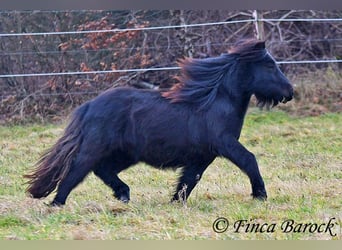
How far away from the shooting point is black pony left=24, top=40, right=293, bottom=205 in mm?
5859

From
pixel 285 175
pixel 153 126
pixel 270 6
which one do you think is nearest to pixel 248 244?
pixel 270 6

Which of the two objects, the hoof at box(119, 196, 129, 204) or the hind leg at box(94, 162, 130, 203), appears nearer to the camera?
the hoof at box(119, 196, 129, 204)

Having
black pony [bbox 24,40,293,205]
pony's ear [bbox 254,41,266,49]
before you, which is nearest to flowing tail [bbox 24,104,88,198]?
black pony [bbox 24,40,293,205]

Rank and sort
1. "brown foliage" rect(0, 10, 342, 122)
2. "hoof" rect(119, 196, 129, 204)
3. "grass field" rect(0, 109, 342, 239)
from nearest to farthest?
"grass field" rect(0, 109, 342, 239), "hoof" rect(119, 196, 129, 204), "brown foliage" rect(0, 10, 342, 122)

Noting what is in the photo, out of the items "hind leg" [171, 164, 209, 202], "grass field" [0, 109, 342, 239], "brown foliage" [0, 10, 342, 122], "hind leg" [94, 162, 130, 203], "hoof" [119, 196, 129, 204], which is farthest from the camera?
"brown foliage" [0, 10, 342, 122]

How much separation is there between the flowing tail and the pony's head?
1.62 meters

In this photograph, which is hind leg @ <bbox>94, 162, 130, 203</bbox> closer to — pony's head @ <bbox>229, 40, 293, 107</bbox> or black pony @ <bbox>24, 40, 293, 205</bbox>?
black pony @ <bbox>24, 40, 293, 205</bbox>

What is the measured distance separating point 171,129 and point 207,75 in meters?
0.67

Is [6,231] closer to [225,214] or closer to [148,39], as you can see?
[225,214]

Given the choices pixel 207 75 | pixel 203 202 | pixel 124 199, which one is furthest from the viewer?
pixel 207 75

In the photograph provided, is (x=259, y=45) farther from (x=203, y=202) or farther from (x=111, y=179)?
(x=111, y=179)

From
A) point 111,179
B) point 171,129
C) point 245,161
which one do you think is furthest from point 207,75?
point 111,179

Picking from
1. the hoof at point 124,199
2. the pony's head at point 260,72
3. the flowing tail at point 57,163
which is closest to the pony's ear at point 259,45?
the pony's head at point 260,72

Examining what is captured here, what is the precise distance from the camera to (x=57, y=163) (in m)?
5.89
